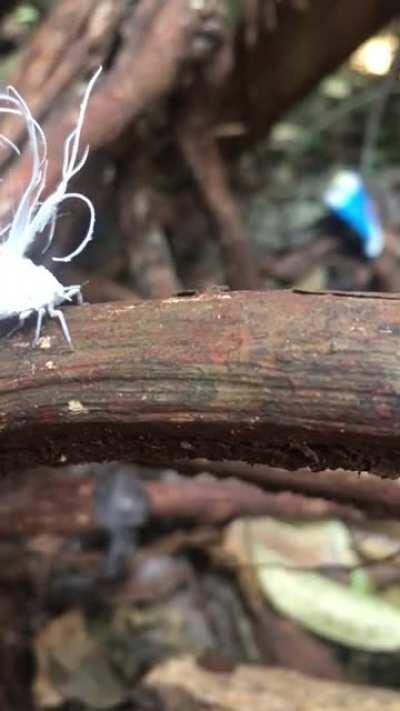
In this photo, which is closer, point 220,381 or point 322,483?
point 220,381

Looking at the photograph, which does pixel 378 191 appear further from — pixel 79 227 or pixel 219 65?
pixel 79 227

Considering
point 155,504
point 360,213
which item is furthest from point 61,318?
point 360,213

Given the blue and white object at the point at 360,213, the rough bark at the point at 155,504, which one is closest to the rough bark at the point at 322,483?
the rough bark at the point at 155,504

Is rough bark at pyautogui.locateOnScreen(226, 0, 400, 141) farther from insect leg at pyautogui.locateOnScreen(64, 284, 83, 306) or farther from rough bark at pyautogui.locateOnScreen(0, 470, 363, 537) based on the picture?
insect leg at pyautogui.locateOnScreen(64, 284, 83, 306)

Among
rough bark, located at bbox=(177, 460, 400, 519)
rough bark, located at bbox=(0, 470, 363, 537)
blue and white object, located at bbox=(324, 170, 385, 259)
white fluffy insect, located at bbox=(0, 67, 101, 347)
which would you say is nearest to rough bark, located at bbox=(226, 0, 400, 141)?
blue and white object, located at bbox=(324, 170, 385, 259)

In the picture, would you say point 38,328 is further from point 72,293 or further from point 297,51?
point 297,51

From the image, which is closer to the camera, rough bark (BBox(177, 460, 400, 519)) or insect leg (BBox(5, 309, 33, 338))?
insect leg (BBox(5, 309, 33, 338))
